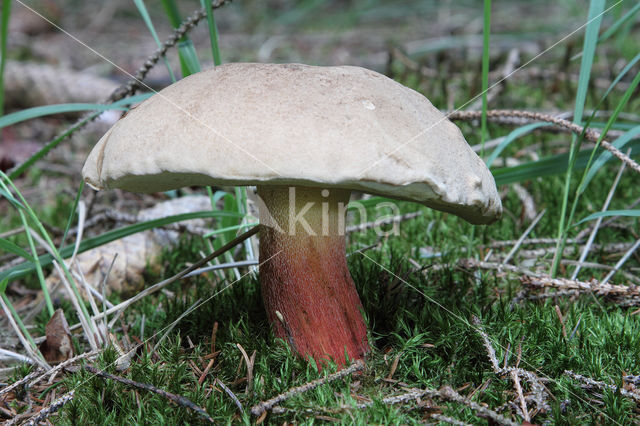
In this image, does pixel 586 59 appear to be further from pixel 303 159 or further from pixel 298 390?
pixel 298 390

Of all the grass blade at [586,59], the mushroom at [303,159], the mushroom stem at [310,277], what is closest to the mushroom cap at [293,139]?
the mushroom at [303,159]

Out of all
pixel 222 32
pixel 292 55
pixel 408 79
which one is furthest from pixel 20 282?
pixel 222 32

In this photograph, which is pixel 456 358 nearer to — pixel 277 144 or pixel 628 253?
pixel 277 144

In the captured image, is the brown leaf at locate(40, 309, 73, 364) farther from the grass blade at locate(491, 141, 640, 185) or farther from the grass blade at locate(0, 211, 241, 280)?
the grass blade at locate(491, 141, 640, 185)

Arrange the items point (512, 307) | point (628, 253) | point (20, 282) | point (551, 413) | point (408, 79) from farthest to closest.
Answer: point (408, 79), point (20, 282), point (628, 253), point (512, 307), point (551, 413)

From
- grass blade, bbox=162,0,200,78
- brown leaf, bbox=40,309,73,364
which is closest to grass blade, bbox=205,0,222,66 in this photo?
grass blade, bbox=162,0,200,78

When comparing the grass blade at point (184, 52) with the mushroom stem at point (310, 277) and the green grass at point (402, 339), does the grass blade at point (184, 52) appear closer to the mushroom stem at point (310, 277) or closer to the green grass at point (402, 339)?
the green grass at point (402, 339)
